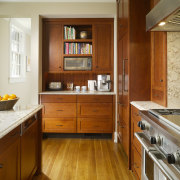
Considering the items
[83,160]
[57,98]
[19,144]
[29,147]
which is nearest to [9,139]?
[19,144]

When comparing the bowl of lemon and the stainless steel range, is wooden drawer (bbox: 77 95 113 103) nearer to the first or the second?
the bowl of lemon

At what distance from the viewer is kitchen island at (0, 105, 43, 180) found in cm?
134

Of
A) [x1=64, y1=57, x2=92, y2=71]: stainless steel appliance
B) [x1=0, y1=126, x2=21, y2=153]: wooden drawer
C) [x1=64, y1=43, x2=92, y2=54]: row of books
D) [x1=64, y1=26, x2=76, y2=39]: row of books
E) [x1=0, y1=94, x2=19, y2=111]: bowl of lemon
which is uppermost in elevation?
[x1=64, y1=26, x2=76, y2=39]: row of books

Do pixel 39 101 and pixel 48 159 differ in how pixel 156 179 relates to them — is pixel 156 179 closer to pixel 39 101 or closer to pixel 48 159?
pixel 48 159

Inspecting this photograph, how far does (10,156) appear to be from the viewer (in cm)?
144

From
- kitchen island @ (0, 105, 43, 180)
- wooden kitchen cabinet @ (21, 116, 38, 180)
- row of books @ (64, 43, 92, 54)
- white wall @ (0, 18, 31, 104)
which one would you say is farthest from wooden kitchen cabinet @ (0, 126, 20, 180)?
white wall @ (0, 18, 31, 104)

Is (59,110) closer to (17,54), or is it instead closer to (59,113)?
(59,113)

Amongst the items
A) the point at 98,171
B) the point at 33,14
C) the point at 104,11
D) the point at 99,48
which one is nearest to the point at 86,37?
the point at 99,48

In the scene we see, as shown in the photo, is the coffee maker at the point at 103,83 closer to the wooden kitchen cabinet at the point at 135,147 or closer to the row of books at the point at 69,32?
the row of books at the point at 69,32

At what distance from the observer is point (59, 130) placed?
3855mm

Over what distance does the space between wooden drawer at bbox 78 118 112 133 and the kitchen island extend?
5.05 ft

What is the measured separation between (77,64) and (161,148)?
10.1 ft

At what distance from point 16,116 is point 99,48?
2.73m

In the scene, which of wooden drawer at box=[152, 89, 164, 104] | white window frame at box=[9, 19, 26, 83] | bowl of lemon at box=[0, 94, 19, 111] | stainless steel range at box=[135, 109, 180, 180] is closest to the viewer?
stainless steel range at box=[135, 109, 180, 180]
